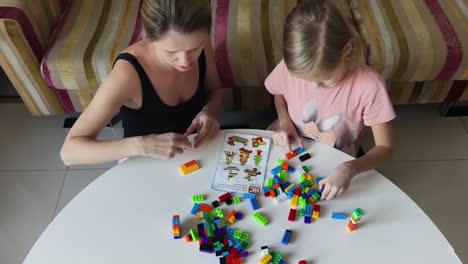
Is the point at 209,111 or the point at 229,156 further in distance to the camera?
the point at 209,111

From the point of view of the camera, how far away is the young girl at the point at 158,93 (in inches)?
37.1

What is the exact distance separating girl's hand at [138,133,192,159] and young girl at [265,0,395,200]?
0.28 meters

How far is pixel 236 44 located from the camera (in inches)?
62.7

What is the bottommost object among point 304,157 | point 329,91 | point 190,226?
point 190,226

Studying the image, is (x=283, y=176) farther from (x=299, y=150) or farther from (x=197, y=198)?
(x=197, y=198)

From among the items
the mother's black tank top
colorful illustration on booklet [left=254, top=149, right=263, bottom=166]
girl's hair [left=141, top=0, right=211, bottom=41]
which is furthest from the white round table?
girl's hair [left=141, top=0, right=211, bottom=41]

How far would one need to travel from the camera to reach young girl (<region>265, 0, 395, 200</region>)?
917 millimetres

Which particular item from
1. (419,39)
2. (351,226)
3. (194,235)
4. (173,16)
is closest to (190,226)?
(194,235)

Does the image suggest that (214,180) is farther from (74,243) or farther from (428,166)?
(428,166)

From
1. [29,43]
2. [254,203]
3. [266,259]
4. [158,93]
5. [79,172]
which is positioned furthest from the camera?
[79,172]

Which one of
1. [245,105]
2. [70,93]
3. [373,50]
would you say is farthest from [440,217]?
[70,93]

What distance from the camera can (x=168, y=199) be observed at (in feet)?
3.18

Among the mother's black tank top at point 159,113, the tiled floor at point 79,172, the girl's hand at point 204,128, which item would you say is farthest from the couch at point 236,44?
the girl's hand at point 204,128

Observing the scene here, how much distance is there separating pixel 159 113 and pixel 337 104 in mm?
532
